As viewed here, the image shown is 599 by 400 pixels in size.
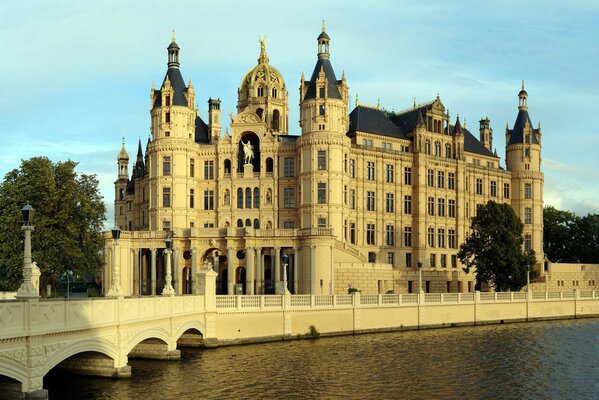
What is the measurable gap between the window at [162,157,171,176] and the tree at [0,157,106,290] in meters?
21.0

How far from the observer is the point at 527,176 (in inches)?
4220

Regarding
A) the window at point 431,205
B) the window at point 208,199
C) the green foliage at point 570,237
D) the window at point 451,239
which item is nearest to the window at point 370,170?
the window at point 431,205

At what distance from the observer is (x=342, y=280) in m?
78.1

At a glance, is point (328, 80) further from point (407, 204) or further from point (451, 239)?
point (451, 239)

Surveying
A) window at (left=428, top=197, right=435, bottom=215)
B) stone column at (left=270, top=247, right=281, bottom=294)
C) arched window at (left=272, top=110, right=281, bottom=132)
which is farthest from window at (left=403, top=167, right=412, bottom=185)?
stone column at (left=270, top=247, right=281, bottom=294)

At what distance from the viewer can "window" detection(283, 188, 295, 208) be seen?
87438 millimetres

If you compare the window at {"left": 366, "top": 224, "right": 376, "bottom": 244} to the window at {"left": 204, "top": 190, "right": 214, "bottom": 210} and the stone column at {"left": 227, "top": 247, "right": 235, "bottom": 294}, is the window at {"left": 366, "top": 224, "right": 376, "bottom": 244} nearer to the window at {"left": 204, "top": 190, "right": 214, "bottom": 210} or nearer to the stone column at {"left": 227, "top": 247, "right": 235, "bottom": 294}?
the window at {"left": 204, "top": 190, "right": 214, "bottom": 210}

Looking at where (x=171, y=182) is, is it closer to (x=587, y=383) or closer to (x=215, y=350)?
(x=215, y=350)

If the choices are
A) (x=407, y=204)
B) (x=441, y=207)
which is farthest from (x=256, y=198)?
(x=441, y=207)

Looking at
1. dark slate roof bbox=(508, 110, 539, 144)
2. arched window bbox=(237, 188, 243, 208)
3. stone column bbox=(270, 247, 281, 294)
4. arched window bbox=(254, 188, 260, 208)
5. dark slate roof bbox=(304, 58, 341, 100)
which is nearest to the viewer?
stone column bbox=(270, 247, 281, 294)

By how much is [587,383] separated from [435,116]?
206 ft

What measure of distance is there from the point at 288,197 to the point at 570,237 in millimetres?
56885

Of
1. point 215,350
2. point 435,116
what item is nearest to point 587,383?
point 215,350

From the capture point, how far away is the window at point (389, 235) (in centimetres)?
9400
